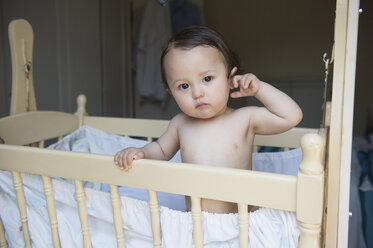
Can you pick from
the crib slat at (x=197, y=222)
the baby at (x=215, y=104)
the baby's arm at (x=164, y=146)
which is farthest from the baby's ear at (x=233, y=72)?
the crib slat at (x=197, y=222)

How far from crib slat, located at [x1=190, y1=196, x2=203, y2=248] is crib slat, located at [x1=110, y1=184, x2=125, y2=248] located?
18 centimetres

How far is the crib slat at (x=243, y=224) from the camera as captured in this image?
0.61 meters

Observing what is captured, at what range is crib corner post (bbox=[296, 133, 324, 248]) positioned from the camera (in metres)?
0.51

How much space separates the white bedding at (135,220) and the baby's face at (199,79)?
0.26 meters

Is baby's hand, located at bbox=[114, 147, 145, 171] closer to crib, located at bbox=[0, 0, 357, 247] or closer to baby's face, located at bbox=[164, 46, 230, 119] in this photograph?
crib, located at bbox=[0, 0, 357, 247]

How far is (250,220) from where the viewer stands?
2.04ft

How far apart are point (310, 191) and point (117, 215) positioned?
0.41m

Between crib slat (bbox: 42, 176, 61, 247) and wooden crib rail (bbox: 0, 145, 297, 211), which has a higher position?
wooden crib rail (bbox: 0, 145, 297, 211)

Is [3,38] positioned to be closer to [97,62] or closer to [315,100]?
[97,62]

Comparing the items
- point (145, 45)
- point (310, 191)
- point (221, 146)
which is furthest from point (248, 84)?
point (145, 45)

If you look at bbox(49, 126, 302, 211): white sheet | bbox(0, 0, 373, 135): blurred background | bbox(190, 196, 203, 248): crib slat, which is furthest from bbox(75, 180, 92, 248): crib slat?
bbox(0, 0, 373, 135): blurred background

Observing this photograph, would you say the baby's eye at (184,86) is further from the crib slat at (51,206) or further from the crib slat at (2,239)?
the crib slat at (2,239)

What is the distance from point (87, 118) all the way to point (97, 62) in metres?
0.82

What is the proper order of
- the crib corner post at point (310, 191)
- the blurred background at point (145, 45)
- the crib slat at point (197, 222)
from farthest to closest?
the blurred background at point (145, 45) → the crib slat at point (197, 222) → the crib corner post at point (310, 191)
